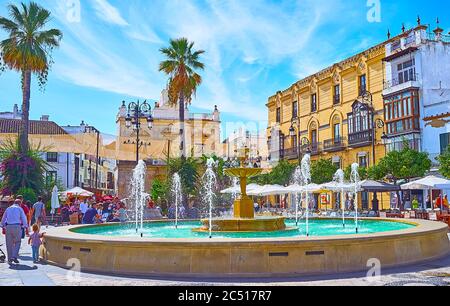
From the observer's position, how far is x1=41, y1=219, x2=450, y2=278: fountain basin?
7.92 m

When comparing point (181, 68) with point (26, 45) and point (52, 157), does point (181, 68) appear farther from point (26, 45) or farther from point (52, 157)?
point (52, 157)

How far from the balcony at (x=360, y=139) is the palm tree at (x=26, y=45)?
24.5 metres

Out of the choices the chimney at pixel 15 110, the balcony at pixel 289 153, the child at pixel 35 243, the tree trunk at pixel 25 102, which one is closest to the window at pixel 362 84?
the balcony at pixel 289 153

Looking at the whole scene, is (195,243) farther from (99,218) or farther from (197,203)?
(197,203)

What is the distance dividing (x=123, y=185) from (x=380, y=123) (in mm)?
22438

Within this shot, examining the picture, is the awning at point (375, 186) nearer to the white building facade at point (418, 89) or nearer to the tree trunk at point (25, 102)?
the white building facade at point (418, 89)

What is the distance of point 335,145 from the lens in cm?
4175

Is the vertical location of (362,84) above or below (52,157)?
above

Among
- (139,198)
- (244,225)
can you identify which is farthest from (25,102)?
(244,225)

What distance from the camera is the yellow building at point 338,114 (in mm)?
37312

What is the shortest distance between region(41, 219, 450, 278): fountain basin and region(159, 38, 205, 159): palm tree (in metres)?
20.1

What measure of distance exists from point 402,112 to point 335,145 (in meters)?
8.61

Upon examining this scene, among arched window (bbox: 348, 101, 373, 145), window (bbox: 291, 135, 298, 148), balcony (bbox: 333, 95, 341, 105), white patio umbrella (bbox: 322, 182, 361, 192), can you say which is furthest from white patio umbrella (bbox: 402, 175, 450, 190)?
window (bbox: 291, 135, 298, 148)

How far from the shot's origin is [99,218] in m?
19.8
